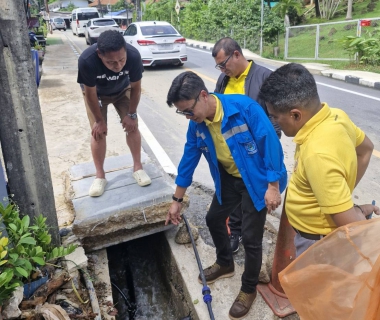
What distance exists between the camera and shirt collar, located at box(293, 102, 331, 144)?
171cm

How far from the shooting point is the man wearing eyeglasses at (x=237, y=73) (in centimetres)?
307

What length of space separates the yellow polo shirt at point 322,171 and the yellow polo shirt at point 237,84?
4.51ft

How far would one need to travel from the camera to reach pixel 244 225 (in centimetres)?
243

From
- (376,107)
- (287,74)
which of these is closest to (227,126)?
(287,74)

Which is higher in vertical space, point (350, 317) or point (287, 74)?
point (287, 74)

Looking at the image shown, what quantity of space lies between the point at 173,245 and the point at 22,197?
1.35 metres

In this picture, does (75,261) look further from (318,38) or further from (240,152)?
(318,38)

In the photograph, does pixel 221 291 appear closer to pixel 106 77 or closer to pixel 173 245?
pixel 173 245

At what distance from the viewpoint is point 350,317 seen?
126cm

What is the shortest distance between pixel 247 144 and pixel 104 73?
1.68 m

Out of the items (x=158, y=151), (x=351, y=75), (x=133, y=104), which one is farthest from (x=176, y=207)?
(x=351, y=75)

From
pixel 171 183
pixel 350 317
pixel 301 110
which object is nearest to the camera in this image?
pixel 350 317

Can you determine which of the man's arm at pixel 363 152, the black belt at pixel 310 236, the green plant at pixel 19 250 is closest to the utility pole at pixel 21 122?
the green plant at pixel 19 250

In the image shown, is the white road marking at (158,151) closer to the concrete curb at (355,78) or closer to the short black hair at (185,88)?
the short black hair at (185,88)
